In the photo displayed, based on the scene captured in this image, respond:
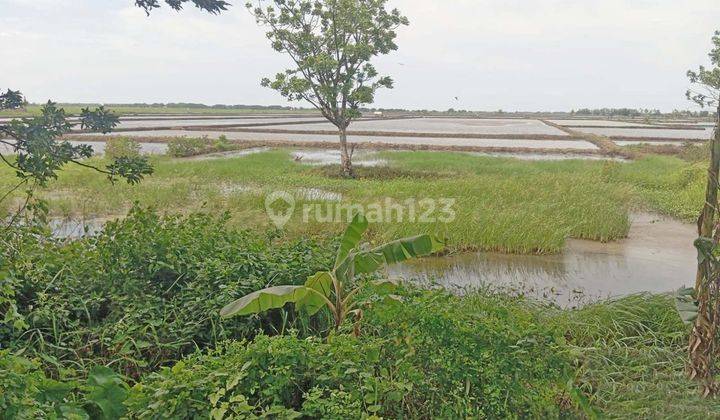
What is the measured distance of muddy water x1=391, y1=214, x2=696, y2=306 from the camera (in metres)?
6.07

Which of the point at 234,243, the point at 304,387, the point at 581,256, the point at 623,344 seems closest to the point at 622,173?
the point at 581,256

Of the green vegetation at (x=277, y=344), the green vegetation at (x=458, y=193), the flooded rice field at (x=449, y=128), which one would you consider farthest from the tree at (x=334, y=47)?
the flooded rice field at (x=449, y=128)

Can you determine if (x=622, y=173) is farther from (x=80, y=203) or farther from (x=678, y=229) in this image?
(x=80, y=203)

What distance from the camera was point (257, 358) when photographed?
2.42m

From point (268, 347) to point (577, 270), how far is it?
5.43m

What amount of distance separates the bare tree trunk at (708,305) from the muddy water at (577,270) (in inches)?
102


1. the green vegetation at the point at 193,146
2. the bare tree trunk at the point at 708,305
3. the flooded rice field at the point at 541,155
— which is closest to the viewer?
the bare tree trunk at the point at 708,305

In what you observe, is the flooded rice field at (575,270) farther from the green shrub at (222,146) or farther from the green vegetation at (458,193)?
the green shrub at (222,146)

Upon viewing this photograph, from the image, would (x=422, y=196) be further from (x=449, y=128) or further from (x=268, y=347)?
(x=449, y=128)

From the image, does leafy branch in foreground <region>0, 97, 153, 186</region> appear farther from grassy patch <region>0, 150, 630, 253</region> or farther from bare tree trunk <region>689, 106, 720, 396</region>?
grassy patch <region>0, 150, 630, 253</region>

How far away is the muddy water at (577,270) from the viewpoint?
607cm

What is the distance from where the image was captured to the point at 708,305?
2.83m

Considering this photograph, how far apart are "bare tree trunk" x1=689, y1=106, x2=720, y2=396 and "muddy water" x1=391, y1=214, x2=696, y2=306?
2.59 m

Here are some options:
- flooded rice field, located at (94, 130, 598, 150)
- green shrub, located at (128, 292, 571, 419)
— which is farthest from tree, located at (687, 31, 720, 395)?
flooded rice field, located at (94, 130, 598, 150)
